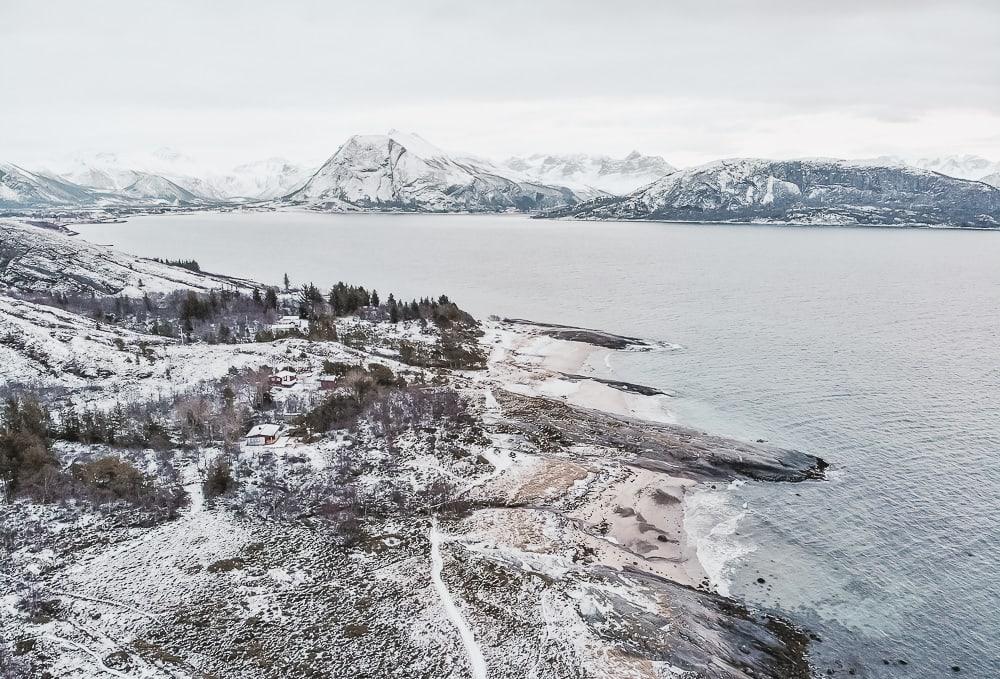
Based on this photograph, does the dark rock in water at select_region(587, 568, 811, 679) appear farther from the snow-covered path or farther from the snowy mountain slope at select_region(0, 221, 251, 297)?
the snowy mountain slope at select_region(0, 221, 251, 297)

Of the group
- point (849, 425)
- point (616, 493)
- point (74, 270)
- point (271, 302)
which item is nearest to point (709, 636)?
point (616, 493)

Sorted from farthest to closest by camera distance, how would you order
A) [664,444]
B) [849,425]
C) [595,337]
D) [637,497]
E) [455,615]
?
1. [595,337]
2. [849,425]
3. [664,444]
4. [637,497]
5. [455,615]

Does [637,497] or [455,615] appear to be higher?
[637,497]

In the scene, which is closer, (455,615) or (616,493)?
(455,615)

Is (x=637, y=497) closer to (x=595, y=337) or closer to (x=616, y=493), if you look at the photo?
(x=616, y=493)

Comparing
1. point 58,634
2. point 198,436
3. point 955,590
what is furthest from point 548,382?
point 58,634

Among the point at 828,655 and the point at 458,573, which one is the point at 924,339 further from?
the point at 458,573

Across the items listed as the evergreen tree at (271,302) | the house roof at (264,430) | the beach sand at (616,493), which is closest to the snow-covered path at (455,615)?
the beach sand at (616,493)

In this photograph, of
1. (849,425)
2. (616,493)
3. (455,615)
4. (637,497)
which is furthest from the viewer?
(849,425)
